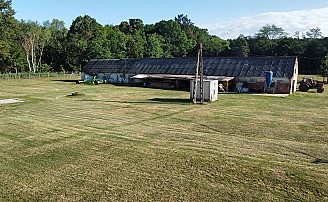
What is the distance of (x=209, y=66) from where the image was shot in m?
34.4

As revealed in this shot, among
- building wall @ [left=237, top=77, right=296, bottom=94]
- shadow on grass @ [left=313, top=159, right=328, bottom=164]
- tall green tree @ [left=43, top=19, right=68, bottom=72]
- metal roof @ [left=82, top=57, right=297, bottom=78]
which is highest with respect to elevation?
tall green tree @ [left=43, top=19, right=68, bottom=72]

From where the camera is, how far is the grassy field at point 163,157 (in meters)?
6.40

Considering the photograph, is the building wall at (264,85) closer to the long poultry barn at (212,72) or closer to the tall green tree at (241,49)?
the long poultry barn at (212,72)

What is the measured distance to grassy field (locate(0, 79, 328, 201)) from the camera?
6398mm

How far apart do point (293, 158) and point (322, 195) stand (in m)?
2.29

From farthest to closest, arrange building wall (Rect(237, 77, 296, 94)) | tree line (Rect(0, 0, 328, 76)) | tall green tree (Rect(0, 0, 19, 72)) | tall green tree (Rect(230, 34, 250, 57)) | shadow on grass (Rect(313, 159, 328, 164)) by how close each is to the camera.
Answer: tall green tree (Rect(230, 34, 250, 57)) < tree line (Rect(0, 0, 328, 76)) < tall green tree (Rect(0, 0, 19, 72)) < building wall (Rect(237, 77, 296, 94)) < shadow on grass (Rect(313, 159, 328, 164))

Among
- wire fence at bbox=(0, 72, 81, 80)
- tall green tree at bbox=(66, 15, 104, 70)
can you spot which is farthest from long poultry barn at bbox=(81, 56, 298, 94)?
wire fence at bbox=(0, 72, 81, 80)

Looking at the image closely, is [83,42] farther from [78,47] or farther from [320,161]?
[320,161]

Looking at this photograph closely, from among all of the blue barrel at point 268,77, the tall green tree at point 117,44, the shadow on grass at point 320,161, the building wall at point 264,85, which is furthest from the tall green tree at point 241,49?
the shadow on grass at point 320,161

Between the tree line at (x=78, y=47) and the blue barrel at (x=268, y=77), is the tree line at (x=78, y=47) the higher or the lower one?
the higher one

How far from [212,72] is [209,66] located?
144 cm

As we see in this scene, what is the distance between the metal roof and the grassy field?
15510 millimetres

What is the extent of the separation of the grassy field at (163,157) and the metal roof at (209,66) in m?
15.5

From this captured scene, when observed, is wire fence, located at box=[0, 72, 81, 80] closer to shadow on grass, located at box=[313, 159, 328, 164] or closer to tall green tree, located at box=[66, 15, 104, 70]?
tall green tree, located at box=[66, 15, 104, 70]
